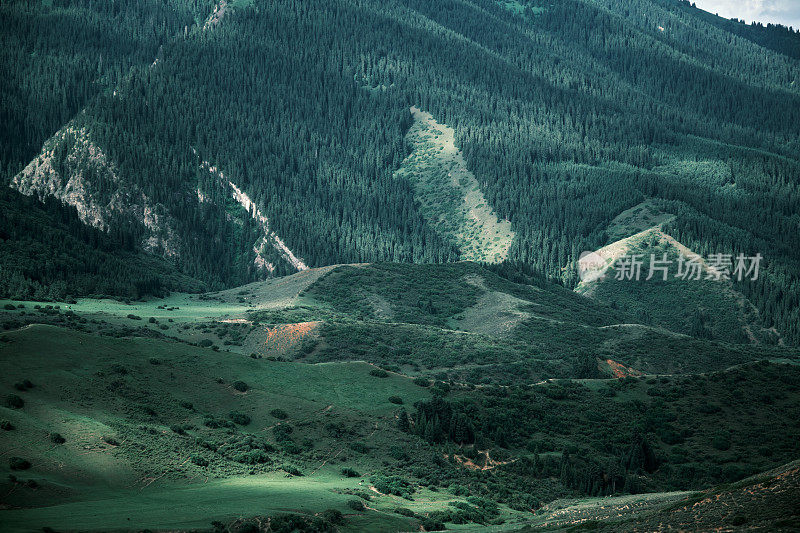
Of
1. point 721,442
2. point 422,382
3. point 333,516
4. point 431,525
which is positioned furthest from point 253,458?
point 721,442

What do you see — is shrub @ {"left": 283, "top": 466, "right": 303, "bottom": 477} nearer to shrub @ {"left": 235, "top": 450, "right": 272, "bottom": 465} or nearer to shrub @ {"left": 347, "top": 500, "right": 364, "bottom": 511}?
shrub @ {"left": 235, "top": 450, "right": 272, "bottom": 465}

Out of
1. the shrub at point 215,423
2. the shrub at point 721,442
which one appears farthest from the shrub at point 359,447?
the shrub at point 721,442

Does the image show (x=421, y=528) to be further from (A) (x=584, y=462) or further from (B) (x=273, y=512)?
(A) (x=584, y=462)

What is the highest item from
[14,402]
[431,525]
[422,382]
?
[14,402]

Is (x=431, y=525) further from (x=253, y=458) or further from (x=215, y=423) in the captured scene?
(x=215, y=423)

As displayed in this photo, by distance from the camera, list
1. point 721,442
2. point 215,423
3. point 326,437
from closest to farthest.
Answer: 1. point 215,423
2. point 326,437
3. point 721,442

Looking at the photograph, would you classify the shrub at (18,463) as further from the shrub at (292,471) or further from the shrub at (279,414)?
the shrub at (279,414)

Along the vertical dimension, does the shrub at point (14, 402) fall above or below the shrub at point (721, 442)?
above
